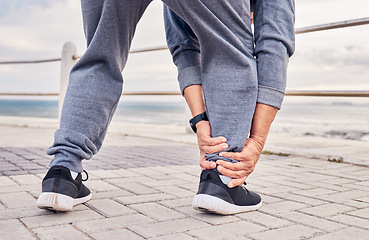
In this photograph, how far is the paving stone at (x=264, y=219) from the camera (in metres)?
1.17

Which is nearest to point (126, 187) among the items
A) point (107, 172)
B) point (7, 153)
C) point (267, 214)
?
point (107, 172)

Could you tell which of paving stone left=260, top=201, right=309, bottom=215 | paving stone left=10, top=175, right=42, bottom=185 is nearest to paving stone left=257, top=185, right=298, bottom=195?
paving stone left=260, top=201, right=309, bottom=215

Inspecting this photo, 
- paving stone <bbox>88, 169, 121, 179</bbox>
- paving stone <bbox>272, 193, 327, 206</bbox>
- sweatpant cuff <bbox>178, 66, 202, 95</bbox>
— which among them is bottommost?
paving stone <bbox>88, 169, 121, 179</bbox>

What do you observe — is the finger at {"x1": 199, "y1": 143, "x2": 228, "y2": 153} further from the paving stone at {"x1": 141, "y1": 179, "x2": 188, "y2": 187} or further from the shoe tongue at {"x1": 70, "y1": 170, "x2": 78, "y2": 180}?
the paving stone at {"x1": 141, "y1": 179, "x2": 188, "y2": 187}

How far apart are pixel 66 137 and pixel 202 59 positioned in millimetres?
504

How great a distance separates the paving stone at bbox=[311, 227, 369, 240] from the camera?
1.06 meters

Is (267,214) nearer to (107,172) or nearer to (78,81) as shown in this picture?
(78,81)

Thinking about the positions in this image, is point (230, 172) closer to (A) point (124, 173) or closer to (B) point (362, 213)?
(B) point (362, 213)

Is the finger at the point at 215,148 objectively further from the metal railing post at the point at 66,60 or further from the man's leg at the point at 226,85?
the metal railing post at the point at 66,60

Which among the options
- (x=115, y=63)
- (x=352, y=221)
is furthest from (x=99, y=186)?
(x=352, y=221)

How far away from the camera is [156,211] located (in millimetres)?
1275

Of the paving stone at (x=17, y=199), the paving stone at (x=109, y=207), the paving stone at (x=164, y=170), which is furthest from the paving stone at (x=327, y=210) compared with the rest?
the paving stone at (x=17, y=199)

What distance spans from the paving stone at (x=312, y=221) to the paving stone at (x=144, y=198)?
457 mm

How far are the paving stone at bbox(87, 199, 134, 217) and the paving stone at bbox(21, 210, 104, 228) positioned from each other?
0.04m
